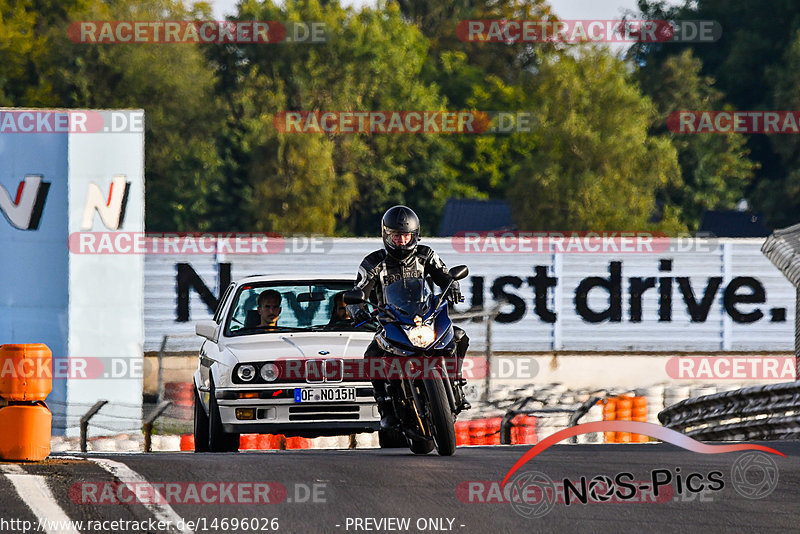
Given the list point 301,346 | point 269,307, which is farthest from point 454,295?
point 269,307

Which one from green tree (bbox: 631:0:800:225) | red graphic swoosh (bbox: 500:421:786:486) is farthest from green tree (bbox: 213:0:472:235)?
red graphic swoosh (bbox: 500:421:786:486)

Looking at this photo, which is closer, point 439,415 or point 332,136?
point 439,415

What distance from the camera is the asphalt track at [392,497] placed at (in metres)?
Answer: 7.53

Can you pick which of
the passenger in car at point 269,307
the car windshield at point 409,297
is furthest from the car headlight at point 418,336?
the passenger in car at point 269,307

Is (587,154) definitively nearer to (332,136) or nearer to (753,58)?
(332,136)

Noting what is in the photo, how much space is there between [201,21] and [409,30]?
477 inches

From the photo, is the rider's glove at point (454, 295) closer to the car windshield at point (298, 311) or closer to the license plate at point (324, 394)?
the license plate at point (324, 394)

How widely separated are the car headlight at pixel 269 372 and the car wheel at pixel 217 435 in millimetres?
513

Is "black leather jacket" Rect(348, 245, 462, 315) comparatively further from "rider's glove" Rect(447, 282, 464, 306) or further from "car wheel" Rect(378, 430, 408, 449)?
"car wheel" Rect(378, 430, 408, 449)

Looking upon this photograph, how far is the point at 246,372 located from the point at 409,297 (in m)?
2.61

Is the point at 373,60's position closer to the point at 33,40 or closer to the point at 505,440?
the point at 33,40

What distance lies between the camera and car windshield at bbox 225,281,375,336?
12156mm

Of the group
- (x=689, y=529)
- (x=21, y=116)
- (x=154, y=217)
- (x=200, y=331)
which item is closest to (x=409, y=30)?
(x=154, y=217)

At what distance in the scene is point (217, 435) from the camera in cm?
1190
